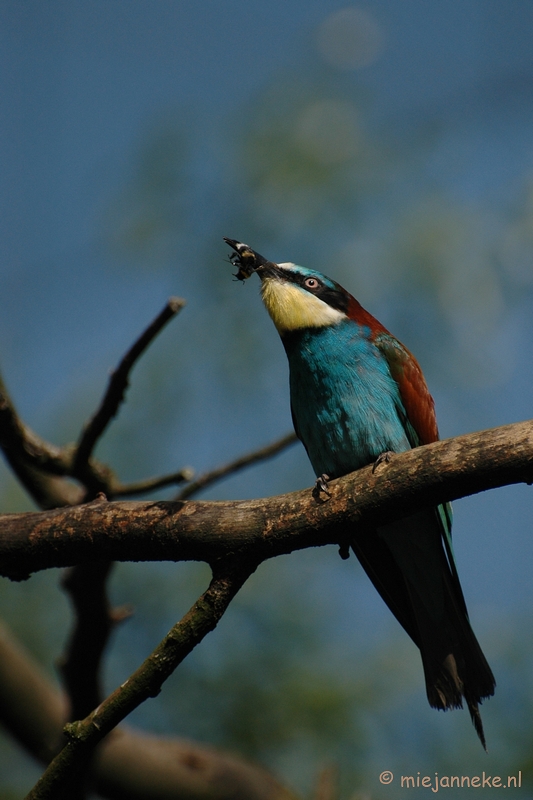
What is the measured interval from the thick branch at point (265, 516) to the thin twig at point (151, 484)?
84 cm

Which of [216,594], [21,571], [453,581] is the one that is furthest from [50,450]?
[453,581]

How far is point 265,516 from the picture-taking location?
2785 mm

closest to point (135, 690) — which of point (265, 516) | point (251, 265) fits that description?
point (265, 516)

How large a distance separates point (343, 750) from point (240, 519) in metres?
2.87

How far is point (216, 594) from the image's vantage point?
263 centimetres

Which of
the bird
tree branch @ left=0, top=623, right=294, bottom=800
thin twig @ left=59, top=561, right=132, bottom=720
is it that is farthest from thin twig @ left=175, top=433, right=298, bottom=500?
tree branch @ left=0, top=623, right=294, bottom=800

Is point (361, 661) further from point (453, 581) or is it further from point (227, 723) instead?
point (453, 581)

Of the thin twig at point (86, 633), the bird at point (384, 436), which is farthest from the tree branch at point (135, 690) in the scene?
the thin twig at point (86, 633)

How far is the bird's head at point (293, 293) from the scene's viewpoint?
13.8 feet

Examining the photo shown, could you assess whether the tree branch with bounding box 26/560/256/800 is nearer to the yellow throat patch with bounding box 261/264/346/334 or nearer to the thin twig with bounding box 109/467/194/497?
the thin twig with bounding box 109/467/194/497

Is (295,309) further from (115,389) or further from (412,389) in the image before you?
(115,389)

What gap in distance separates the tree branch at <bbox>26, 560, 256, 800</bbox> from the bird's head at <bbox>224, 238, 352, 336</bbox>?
1.80 meters

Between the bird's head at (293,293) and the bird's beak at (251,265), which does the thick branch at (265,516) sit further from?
the bird's beak at (251,265)

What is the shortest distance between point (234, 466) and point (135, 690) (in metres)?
1.73
